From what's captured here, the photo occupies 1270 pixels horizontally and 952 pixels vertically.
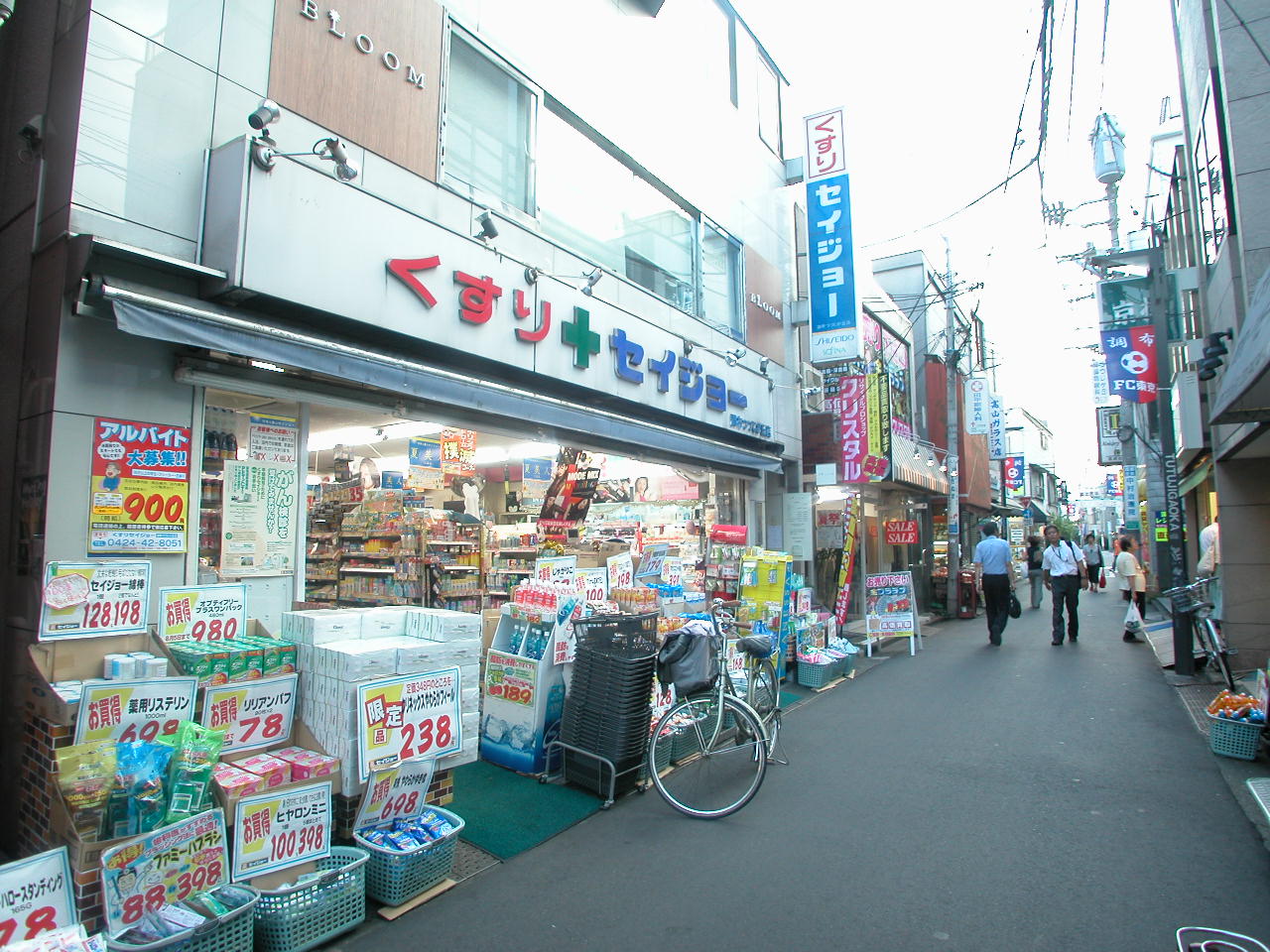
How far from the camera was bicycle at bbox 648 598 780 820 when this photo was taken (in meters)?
4.96

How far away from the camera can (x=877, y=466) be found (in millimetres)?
13680

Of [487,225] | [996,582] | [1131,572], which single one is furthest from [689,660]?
[1131,572]

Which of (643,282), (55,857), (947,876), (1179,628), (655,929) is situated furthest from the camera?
(643,282)

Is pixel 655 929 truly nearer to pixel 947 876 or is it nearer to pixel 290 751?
pixel 947 876

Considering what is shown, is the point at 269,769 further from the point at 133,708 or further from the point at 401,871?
the point at 401,871

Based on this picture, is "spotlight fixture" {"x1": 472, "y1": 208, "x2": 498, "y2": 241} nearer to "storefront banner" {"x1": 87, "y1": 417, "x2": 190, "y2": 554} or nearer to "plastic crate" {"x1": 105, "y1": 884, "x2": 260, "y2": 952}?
"storefront banner" {"x1": 87, "y1": 417, "x2": 190, "y2": 554}

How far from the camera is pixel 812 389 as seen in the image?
14.6 m

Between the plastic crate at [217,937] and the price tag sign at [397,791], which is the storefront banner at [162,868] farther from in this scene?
the price tag sign at [397,791]

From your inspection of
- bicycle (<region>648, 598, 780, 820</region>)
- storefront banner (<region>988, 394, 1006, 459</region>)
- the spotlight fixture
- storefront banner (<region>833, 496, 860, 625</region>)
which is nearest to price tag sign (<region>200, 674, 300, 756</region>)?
bicycle (<region>648, 598, 780, 820</region>)

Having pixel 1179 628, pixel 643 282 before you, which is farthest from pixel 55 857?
pixel 1179 628

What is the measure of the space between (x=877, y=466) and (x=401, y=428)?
8864 millimetres

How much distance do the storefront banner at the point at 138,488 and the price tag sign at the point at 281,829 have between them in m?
2.01

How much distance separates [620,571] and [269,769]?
15.2ft


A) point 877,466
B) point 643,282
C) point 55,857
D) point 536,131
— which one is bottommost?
point 55,857
